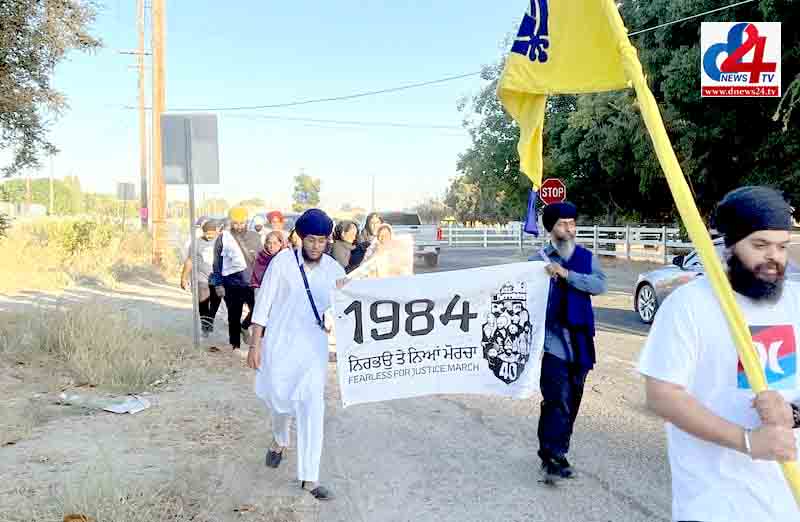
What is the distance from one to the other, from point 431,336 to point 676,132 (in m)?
18.8

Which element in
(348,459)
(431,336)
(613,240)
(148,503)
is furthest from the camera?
(613,240)

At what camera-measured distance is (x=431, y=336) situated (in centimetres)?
577

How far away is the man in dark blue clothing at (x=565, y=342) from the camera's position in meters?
4.95

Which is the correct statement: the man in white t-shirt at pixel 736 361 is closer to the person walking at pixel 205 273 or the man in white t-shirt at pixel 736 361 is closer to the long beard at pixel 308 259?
the long beard at pixel 308 259

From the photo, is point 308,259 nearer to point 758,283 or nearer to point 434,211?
point 758,283

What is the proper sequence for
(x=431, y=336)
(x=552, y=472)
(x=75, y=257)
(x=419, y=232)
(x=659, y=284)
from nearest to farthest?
(x=552, y=472)
(x=431, y=336)
(x=659, y=284)
(x=75, y=257)
(x=419, y=232)

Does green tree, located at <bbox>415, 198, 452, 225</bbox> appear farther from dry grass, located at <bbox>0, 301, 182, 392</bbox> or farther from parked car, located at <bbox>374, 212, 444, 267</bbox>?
dry grass, located at <bbox>0, 301, 182, 392</bbox>

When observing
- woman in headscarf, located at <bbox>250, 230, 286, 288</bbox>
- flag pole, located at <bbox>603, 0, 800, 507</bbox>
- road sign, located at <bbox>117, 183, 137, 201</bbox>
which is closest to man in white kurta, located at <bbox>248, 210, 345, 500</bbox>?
flag pole, located at <bbox>603, 0, 800, 507</bbox>

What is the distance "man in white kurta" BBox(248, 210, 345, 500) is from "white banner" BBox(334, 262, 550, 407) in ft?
1.52

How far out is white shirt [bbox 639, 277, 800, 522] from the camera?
7.06 feet

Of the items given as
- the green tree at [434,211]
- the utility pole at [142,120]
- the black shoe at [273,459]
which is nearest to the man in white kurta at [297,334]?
the black shoe at [273,459]

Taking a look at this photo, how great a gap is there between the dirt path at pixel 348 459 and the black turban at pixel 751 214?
2691 mm

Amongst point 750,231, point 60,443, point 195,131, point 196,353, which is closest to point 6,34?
point 195,131

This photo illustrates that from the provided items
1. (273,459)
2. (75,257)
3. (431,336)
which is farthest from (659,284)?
(75,257)
